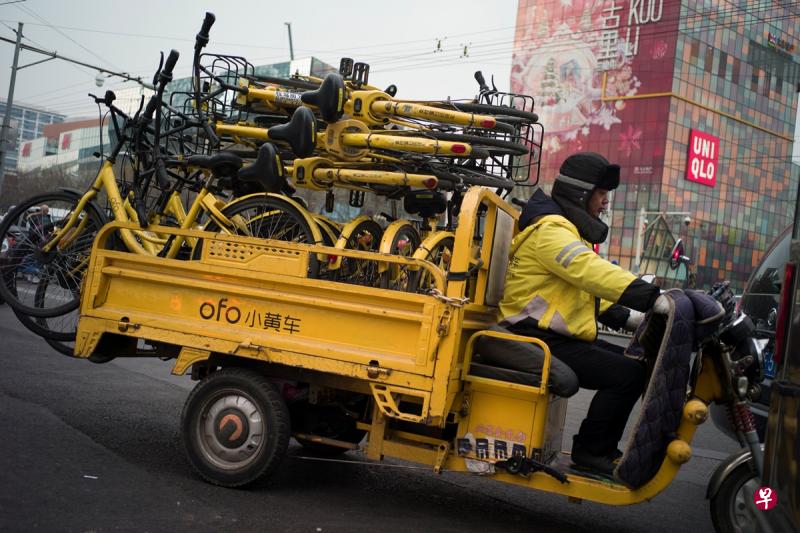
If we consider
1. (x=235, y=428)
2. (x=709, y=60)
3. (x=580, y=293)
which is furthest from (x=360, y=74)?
(x=709, y=60)

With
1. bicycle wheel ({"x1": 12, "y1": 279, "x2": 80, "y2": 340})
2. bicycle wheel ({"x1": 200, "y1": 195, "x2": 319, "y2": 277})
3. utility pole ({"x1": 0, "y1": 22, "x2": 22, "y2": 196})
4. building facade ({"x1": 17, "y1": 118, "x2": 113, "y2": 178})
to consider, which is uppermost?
building facade ({"x1": 17, "y1": 118, "x2": 113, "y2": 178})

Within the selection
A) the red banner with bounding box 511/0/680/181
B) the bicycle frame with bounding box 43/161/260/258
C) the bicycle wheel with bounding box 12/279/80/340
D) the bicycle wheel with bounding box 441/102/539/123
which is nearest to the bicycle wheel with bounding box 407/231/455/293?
the bicycle wheel with bounding box 441/102/539/123

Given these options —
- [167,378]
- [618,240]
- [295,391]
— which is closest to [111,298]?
[295,391]

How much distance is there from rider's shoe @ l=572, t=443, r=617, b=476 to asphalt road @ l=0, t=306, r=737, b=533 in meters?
0.54

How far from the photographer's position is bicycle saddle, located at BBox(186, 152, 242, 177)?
6.36 metres

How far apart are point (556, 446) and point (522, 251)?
1202mm

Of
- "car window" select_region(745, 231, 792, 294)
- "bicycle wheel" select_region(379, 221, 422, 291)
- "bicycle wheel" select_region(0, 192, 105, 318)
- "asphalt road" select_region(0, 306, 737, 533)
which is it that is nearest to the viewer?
"asphalt road" select_region(0, 306, 737, 533)

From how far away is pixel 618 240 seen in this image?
7906 centimetres

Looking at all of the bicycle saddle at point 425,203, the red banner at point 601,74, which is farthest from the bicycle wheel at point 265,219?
the red banner at point 601,74

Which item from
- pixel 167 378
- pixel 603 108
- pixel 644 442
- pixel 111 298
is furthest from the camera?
pixel 603 108

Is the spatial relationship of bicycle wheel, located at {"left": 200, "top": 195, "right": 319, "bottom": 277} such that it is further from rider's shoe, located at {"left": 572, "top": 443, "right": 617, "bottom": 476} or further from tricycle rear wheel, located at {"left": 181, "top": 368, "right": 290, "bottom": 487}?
rider's shoe, located at {"left": 572, "top": 443, "right": 617, "bottom": 476}

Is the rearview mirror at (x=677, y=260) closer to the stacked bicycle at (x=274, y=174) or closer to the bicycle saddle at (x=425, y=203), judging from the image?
the stacked bicycle at (x=274, y=174)

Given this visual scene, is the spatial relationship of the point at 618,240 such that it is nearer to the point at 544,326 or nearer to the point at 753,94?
the point at 753,94

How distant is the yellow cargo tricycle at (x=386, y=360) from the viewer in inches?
179
